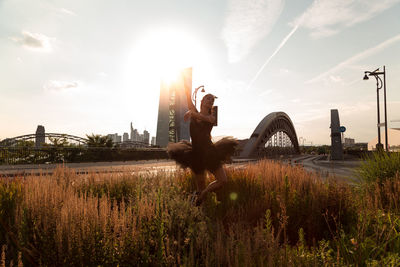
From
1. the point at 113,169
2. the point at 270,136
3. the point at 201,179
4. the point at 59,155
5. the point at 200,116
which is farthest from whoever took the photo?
the point at 270,136

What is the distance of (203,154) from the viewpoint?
14.7 ft

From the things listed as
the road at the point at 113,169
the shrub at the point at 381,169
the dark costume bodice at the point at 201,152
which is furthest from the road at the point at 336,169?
the dark costume bodice at the point at 201,152

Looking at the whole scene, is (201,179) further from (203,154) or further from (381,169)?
(381,169)

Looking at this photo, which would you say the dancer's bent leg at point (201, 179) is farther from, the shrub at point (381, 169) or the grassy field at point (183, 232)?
the shrub at point (381, 169)

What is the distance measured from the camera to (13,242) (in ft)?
9.00

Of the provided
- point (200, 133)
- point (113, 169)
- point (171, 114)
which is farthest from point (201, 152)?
point (171, 114)

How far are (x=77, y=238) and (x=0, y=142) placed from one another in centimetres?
2115

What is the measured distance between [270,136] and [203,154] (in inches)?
1504

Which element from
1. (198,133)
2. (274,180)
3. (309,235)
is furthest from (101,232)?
(274,180)

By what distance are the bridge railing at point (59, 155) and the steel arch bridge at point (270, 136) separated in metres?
17.7

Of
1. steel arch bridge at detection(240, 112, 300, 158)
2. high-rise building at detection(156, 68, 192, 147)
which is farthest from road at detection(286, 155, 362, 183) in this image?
high-rise building at detection(156, 68, 192, 147)

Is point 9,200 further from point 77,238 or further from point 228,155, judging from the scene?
point 228,155

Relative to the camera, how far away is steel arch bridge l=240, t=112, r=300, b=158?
118ft

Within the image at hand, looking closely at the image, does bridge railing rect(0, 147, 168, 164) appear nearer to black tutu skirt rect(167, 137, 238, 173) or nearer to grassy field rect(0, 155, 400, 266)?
black tutu skirt rect(167, 137, 238, 173)
